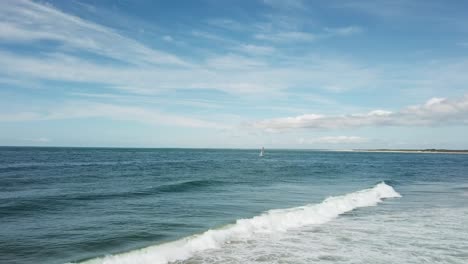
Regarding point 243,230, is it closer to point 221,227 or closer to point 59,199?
point 221,227

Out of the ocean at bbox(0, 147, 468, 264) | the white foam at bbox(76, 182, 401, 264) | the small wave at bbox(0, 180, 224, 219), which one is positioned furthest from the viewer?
the small wave at bbox(0, 180, 224, 219)

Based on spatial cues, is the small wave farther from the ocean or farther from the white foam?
the white foam

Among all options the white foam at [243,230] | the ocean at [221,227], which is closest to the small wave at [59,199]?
the ocean at [221,227]

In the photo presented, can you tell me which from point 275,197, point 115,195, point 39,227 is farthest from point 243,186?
point 39,227

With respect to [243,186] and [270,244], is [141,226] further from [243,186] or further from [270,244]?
[243,186]

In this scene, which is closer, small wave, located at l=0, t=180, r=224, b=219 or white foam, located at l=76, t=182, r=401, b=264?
white foam, located at l=76, t=182, r=401, b=264

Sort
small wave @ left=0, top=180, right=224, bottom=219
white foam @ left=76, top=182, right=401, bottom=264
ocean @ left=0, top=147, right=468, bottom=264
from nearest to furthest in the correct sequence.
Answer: white foam @ left=76, top=182, right=401, bottom=264
ocean @ left=0, top=147, right=468, bottom=264
small wave @ left=0, top=180, right=224, bottom=219

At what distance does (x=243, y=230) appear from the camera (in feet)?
47.6

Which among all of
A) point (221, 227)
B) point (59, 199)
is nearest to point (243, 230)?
point (221, 227)

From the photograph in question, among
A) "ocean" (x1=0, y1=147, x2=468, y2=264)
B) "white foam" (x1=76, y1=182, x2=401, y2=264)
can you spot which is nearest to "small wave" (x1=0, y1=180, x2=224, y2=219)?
"ocean" (x1=0, y1=147, x2=468, y2=264)

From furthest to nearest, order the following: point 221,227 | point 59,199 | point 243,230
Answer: point 59,199 < point 221,227 < point 243,230

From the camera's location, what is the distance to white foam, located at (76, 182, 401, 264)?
10891mm

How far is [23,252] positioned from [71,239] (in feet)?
5.76

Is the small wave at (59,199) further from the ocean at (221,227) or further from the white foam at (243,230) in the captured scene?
the white foam at (243,230)
